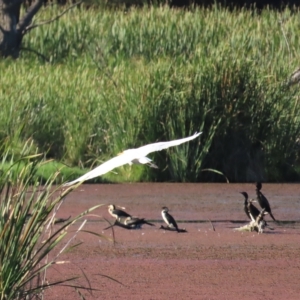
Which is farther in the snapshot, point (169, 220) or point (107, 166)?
point (169, 220)

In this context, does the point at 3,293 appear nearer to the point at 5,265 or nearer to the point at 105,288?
the point at 5,265

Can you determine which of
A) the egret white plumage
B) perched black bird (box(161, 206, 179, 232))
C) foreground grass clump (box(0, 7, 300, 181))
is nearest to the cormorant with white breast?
perched black bird (box(161, 206, 179, 232))

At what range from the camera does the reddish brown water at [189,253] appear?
22.8 feet

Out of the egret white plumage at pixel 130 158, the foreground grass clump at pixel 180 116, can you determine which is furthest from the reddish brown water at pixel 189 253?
the egret white plumage at pixel 130 158

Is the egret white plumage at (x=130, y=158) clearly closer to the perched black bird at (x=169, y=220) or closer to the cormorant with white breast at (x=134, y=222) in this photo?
the perched black bird at (x=169, y=220)

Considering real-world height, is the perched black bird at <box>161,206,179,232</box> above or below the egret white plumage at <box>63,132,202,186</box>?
below

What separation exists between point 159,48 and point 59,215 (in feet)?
36.6

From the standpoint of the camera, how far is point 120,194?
1177 cm

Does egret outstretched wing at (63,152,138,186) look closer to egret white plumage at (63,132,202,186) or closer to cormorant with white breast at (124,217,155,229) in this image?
egret white plumage at (63,132,202,186)

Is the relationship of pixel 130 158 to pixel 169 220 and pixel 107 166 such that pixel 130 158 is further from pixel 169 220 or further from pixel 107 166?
pixel 169 220

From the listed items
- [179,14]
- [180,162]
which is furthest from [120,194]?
[179,14]

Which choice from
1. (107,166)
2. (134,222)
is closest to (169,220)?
(134,222)

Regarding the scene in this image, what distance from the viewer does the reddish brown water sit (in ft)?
22.8

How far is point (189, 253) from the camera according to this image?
834cm
